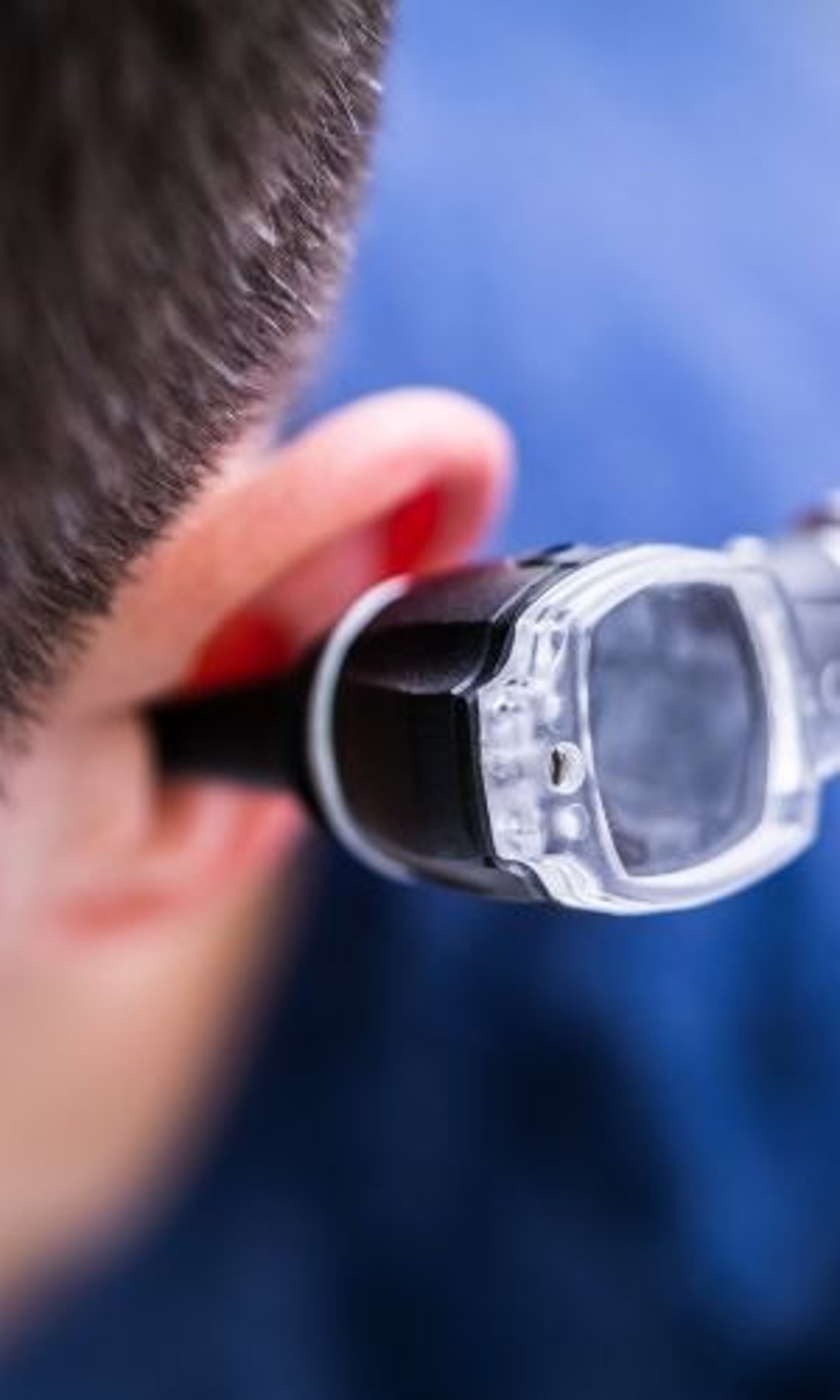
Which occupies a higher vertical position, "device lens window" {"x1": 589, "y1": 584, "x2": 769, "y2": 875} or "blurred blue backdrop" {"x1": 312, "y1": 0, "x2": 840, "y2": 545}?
"blurred blue backdrop" {"x1": 312, "y1": 0, "x2": 840, "y2": 545}

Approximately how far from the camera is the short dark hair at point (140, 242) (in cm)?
25

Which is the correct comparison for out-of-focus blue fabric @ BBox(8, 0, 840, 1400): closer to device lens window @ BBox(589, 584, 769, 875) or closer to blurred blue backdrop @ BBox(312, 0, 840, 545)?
blurred blue backdrop @ BBox(312, 0, 840, 545)

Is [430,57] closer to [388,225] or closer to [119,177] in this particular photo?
[388,225]

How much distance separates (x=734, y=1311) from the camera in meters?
0.58

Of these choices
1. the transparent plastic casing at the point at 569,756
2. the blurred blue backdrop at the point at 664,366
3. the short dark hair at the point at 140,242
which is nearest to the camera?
the short dark hair at the point at 140,242

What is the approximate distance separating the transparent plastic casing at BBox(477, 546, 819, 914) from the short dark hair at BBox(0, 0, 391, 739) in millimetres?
70

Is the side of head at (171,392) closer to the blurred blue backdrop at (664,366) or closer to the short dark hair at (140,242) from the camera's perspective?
the short dark hair at (140,242)

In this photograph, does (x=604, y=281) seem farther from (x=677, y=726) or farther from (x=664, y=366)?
(x=677, y=726)

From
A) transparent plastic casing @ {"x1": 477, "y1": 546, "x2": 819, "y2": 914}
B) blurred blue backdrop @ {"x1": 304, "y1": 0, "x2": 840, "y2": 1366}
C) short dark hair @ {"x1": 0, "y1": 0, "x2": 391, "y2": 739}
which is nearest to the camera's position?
short dark hair @ {"x1": 0, "y1": 0, "x2": 391, "y2": 739}

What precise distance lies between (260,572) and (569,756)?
0.26 feet

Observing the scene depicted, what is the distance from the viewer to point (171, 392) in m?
0.30

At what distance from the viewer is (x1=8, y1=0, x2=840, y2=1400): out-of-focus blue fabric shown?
0.57 meters

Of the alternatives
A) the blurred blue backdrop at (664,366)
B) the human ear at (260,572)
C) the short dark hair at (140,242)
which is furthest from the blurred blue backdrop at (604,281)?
the short dark hair at (140,242)

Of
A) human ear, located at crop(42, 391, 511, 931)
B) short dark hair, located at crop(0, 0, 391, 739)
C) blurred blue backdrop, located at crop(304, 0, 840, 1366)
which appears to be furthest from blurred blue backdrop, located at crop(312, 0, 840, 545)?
short dark hair, located at crop(0, 0, 391, 739)
